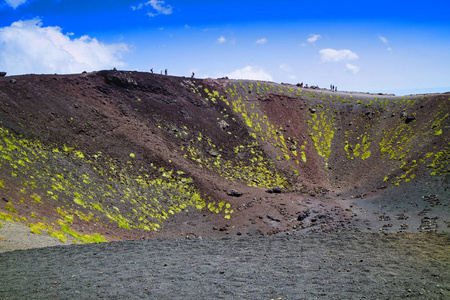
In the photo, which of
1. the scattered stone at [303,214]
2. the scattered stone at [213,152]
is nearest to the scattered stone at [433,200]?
the scattered stone at [303,214]

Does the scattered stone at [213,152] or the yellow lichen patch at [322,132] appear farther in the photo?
the yellow lichen patch at [322,132]

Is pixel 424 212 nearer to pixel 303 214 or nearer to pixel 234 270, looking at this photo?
pixel 303 214

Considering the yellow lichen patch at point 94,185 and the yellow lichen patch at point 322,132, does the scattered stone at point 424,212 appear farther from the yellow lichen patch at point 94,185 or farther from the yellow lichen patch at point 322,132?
the yellow lichen patch at point 94,185

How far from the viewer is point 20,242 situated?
15586mm

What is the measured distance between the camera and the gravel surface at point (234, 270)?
10.4m

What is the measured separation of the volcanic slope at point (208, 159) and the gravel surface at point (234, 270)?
5554mm


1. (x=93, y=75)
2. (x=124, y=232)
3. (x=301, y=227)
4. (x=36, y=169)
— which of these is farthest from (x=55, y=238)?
(x=93, y=75)

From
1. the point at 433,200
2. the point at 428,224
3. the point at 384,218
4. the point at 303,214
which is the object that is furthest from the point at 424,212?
the point at 303,214

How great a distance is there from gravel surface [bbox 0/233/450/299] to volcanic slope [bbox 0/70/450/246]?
5.55 m

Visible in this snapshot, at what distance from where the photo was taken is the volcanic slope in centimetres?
2453

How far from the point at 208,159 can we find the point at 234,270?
27100 mm

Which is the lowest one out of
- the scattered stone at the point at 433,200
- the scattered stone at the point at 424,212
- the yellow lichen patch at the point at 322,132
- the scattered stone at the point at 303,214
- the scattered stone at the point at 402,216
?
the scattered stone at the point at 303,214

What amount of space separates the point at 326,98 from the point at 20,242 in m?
54.8

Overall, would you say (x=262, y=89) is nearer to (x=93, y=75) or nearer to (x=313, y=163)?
(x=313, y=163)
